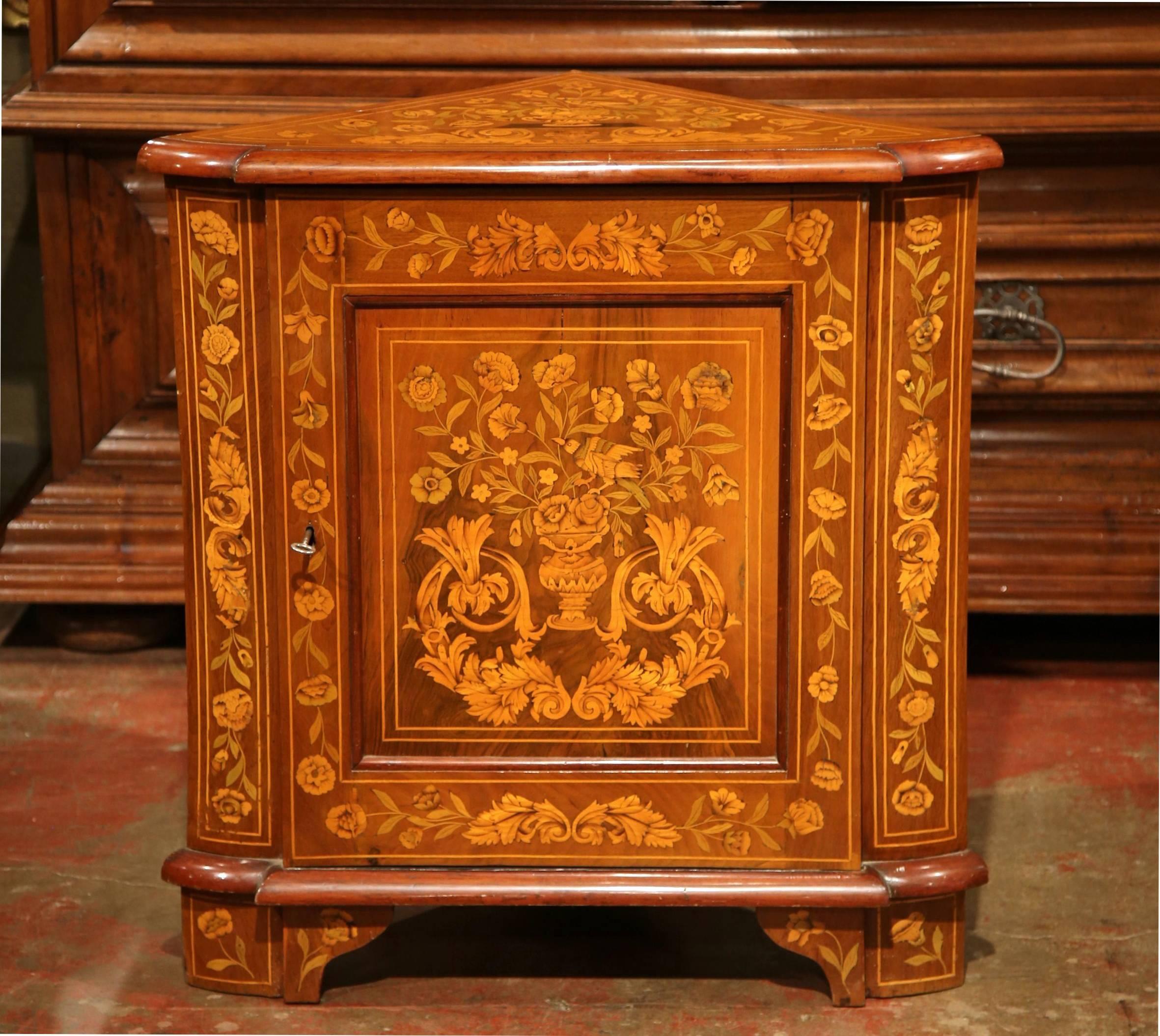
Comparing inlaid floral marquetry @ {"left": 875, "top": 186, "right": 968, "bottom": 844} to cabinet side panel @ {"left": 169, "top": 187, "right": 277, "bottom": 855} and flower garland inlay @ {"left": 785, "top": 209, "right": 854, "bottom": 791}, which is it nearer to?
flower garland inlay @ {"left": 785, "top": 209, "right": 854, "bottom": 791}

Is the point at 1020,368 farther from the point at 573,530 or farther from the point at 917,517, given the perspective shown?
the point at 573,530

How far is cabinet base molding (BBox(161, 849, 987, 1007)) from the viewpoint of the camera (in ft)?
5.37

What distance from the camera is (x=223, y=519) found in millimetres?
1619

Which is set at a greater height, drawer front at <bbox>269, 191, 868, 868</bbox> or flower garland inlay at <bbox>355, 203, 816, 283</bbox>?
flower garland inlay at <bbox>355, 203, 816, 283</bbox>

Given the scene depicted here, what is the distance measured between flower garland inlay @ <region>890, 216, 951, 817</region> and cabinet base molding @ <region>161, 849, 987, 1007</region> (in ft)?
0.35

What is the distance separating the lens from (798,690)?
5.34ft

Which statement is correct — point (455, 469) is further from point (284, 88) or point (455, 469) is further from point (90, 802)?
point (284, 88)

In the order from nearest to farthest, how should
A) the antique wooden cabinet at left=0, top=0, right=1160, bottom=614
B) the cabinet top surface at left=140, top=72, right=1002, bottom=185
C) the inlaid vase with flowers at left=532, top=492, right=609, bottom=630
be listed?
1. the cabinet top surface at left=140, top=72, right=1002, bottom=185
2. the inlaid vase with flowers at left=532, top=492, right=609, bottom=630
3. the antique wooden cabinet at left=0, top=0, right=1160, bottom=614

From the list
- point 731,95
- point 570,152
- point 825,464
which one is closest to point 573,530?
point 825,464

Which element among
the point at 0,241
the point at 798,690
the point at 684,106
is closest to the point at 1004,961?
the point at 798,690

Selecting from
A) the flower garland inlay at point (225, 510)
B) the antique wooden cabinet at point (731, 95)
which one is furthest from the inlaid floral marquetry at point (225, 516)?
the antique wooden cabinet at point (731, 95)

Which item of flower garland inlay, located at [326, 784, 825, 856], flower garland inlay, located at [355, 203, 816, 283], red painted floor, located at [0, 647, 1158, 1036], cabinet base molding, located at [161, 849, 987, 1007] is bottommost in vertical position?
red painted floor, located at [0, 647, 1158, 1036]

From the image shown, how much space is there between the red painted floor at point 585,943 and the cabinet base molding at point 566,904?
0.03 m

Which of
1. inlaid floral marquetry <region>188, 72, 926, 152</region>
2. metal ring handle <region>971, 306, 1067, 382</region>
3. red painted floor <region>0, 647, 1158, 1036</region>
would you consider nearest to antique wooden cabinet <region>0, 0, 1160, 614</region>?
metal ring handle <region>971, 306, 1067, 382</region>
